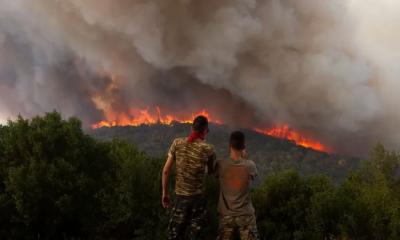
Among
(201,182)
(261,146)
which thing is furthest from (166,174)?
(261,146)

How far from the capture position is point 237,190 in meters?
7.46

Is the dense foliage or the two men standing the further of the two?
the dense foliage

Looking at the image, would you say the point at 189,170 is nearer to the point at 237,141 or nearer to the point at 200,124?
the point at 200,124

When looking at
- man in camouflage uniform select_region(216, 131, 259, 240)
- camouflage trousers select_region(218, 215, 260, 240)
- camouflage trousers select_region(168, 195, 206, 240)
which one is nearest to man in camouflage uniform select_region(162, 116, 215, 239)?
camouflage trousers select_region(168, 195, 206, 240)

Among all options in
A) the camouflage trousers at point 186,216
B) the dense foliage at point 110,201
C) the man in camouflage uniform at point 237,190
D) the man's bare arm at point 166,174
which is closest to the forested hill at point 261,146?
the dense foliage at point 110,201

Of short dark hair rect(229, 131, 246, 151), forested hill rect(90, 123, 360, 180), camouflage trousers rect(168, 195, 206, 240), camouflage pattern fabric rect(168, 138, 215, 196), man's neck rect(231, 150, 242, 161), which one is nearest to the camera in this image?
short dark hair rect(229, 131, 246, 151)

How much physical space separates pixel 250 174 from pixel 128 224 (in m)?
6.68

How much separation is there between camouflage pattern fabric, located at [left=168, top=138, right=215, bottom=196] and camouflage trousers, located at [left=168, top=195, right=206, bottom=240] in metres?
0.14

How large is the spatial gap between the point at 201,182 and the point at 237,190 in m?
0.74

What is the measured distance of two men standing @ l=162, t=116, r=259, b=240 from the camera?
7465 millimetres

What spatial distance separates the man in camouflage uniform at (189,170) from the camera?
7672 millimetres

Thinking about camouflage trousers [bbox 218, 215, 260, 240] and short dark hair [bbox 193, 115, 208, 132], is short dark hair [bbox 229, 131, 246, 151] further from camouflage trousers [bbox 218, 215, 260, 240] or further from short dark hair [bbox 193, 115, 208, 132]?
camouflage trousers [bbox 218, 215, 260, 240]

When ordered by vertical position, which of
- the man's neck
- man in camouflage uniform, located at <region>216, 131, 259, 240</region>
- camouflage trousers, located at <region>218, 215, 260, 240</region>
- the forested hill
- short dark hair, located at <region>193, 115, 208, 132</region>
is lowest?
camouflage trousers, located at <region>218, 215, 260, 240</region>

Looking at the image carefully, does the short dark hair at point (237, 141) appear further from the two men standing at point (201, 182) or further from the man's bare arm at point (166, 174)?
the man's bare arm at point (166, 174)
